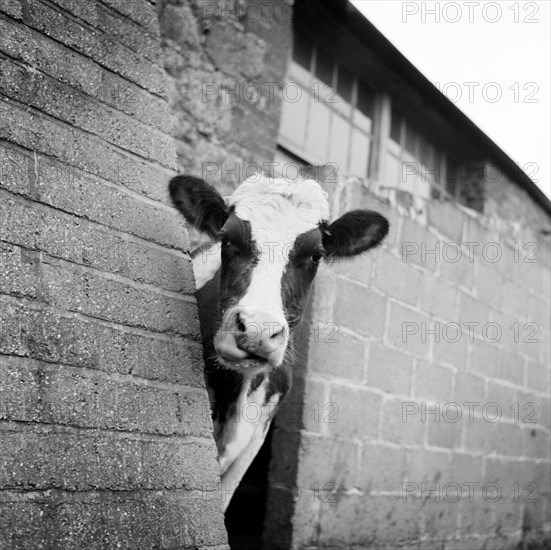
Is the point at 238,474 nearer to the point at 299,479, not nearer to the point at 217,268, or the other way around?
the point at 299,479

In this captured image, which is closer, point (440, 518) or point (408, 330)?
point (408, 330)

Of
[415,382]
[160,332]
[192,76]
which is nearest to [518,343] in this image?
[415,382]

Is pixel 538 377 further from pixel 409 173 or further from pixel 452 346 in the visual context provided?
pixel 409 173

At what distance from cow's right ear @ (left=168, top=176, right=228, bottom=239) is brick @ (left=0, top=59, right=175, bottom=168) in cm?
30

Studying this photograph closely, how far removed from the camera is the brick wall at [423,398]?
339 cm

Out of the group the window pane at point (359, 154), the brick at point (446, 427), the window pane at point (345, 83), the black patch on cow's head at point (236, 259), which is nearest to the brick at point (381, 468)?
the brick at point (446, 427)

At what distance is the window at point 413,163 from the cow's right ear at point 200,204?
11.8 ft

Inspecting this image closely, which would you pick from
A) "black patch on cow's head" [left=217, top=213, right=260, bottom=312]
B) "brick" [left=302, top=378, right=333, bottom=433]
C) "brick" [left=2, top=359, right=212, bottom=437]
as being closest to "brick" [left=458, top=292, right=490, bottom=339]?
"brick" [left=302, top=378, right=333, bottom=433]

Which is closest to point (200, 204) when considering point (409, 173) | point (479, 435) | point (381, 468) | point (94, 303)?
point (94, 303)

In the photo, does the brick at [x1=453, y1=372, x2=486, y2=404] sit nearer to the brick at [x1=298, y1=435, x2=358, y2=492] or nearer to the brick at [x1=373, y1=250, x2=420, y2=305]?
the brick at [x1=373, y1=250, x2=420, y2=305]

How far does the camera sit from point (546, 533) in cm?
545

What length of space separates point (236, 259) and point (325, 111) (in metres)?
3.40

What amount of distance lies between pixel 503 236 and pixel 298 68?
212 centimetres

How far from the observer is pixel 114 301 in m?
1.92
